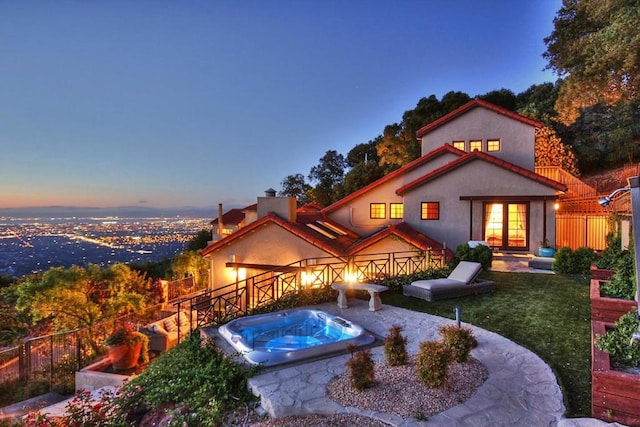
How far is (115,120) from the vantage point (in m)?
29.8

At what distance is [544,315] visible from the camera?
8477mm

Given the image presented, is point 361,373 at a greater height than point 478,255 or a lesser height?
lesser

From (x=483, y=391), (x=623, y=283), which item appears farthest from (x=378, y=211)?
(x=483, y=391)

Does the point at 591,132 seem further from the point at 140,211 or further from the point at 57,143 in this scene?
the point at 140,211

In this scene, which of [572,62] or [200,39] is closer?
[572,62]

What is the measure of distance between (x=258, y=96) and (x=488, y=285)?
27432 mm

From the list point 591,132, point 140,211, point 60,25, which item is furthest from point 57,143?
point 140,211

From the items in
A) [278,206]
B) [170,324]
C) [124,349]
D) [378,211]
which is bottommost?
[170,324]

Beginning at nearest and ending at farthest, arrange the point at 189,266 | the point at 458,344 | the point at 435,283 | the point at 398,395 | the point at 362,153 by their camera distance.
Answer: the point at 398,395, the point at 458,344, the point at 435,283, the point at 189,266, the point at 362,153

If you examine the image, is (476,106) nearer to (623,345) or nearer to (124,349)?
(623,345)

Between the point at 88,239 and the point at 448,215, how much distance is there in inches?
2497

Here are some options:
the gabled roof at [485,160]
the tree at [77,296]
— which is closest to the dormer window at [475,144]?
the gabled roof at [485,160]

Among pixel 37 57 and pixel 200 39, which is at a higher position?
pixel 200 39

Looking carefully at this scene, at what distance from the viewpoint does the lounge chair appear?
10273mm
